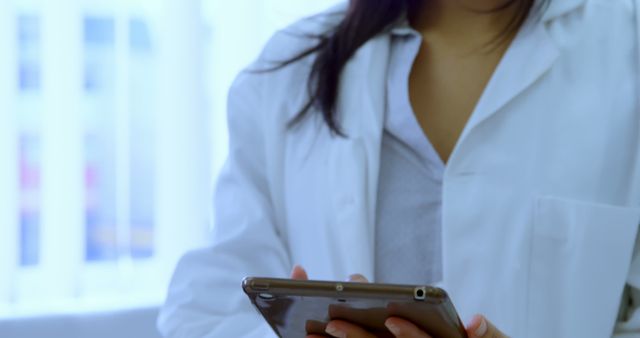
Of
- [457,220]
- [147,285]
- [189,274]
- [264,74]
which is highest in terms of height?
[264,74]

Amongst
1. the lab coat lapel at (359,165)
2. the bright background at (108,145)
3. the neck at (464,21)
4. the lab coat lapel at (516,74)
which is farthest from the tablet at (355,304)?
the bright background at (108,145)

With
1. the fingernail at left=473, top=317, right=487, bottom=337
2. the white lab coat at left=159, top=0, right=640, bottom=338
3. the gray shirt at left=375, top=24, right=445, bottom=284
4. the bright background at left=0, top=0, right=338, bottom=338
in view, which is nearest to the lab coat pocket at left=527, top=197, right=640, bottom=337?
the white lab coat at left=159, top=0, right=640, bottom=338

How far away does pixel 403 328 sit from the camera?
0.84m

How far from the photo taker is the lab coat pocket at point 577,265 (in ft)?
3.48

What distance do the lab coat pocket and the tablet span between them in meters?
0.25

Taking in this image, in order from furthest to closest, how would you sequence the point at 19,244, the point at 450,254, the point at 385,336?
the point at 19,244 → the point at 450,254 → the point at 385,336

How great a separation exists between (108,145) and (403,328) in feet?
3.91

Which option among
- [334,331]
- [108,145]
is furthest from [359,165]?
[108,145]

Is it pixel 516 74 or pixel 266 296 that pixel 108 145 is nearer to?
pixel 516 74

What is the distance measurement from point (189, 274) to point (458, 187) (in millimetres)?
380

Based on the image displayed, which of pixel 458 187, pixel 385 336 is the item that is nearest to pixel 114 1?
pixel 458 187

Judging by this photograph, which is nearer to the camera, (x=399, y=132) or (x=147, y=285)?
(x=399, y=132)

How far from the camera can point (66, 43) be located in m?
1.85

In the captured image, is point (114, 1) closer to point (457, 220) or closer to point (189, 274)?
point (189, 274)
